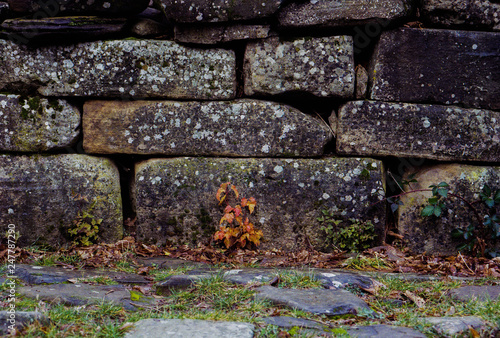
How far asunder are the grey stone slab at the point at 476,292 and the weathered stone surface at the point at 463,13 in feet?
7.49

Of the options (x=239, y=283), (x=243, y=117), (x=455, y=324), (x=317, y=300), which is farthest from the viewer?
(x=243, y=117)

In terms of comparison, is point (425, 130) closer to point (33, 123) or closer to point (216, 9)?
point (216, 9)

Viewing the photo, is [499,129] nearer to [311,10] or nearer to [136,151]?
[311,10]

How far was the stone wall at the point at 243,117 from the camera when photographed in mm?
3656

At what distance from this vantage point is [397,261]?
347cm

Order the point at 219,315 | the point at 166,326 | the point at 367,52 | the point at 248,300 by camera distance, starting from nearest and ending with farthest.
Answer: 1. the point at 166,326
2. the point at 219,315
3. the point at 248,300
4. the point at 367,52

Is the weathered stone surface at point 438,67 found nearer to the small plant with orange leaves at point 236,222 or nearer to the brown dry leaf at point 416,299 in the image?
the small plant with orange leaves at point 236,222

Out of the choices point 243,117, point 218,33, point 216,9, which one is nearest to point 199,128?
point 243,117

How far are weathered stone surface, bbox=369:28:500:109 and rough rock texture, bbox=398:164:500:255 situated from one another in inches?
24.5

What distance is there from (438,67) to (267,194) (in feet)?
6.24

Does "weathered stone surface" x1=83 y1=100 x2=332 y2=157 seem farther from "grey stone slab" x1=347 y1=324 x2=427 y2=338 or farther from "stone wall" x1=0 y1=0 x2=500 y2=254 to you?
"grey stone slab" x1=347 y1=324 x2=427 y2=338

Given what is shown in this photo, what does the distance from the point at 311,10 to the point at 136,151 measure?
2001mm

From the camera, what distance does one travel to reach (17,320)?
1946mm

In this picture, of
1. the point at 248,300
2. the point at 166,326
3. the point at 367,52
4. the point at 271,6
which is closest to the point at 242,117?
the point at 271,6
